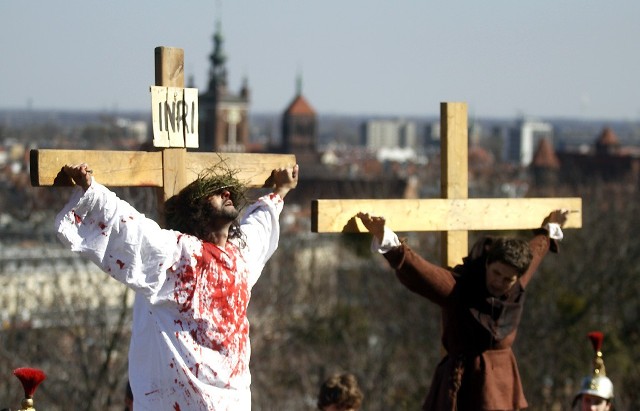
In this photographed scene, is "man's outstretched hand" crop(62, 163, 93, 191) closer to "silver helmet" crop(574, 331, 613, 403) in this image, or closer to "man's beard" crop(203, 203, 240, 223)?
"man's beard" crop(203, 203, 240, 223)

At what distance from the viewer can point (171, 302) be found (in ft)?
14.3

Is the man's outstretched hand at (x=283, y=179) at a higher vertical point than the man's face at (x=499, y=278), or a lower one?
higher

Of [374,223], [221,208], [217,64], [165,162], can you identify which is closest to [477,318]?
[374,223]

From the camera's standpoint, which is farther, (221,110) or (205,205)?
(221,110)

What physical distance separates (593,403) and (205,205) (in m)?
2.14

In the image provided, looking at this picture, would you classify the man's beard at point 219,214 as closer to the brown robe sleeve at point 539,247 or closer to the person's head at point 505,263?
the person's head at point 505,263

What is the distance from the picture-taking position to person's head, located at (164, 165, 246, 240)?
457 cm

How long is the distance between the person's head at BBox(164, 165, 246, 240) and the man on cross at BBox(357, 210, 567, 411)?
30.3 inches

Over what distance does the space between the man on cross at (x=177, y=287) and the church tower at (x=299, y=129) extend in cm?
11962

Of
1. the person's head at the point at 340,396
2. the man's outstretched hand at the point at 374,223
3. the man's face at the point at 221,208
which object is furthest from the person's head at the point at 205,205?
the person's head at the point at 340,396

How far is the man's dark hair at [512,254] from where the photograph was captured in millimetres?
5254

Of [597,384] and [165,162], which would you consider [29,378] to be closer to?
[165,162]

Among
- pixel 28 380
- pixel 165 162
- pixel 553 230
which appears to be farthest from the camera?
pixel 553 230

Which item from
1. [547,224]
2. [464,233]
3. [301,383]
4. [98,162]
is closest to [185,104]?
[98,162]
